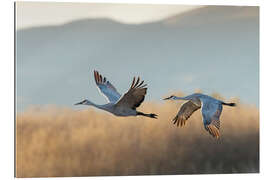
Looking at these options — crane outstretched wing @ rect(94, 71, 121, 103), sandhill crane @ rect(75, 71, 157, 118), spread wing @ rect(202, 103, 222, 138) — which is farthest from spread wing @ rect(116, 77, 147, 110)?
spread wing @ rect(202, 103, 222, 138)

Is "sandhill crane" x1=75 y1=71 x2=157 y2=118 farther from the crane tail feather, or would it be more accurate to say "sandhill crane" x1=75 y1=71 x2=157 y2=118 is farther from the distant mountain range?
the crane tail feather

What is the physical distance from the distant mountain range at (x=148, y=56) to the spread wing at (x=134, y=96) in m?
0.27

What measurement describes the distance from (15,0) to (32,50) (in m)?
0.61

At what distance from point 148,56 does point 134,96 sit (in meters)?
0.74

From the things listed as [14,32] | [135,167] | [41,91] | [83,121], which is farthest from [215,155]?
[14,32]

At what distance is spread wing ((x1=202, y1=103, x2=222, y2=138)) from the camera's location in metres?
7.82

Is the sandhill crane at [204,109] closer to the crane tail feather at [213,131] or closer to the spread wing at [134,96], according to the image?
the crane tail feather at [213,131]

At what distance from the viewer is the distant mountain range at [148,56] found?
Answer: 25.4ft

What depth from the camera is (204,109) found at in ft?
25.8

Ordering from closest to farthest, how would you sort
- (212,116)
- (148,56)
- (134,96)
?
(134,96) < (212,116) < (148,56)

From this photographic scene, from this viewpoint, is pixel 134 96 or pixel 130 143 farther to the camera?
pixel 130 143

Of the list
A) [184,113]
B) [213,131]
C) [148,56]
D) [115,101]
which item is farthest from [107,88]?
[213,131]

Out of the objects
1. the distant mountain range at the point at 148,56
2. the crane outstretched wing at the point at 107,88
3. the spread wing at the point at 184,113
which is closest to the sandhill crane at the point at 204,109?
the spread wing at the point at 184,113

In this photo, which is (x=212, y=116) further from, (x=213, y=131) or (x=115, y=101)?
(x=115, y=101)
